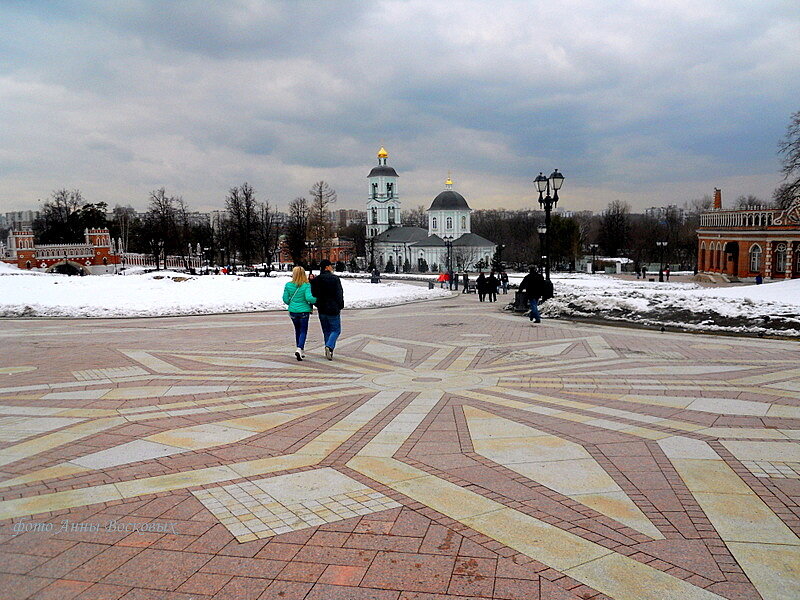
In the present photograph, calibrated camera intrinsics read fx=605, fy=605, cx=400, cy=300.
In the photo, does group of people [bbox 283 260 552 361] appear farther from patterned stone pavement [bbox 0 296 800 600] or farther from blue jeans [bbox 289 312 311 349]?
patterned stone pavement [bbox 0 296 800 600]

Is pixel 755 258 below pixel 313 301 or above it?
above

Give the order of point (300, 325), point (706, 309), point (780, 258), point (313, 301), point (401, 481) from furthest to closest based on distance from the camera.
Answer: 1. point (780, 258)
2. point (706, 309)
3. point (300, 325)
4. point (313, 301)
5. point (401, 481)

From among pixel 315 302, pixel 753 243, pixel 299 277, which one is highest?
pixel 753 243

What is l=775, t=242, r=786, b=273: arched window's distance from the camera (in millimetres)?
51594

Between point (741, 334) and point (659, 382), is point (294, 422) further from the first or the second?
point (741, 334)

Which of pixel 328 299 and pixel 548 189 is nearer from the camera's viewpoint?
pixel 328 299

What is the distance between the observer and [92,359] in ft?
36.2

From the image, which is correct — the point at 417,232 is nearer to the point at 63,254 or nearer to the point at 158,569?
the point at 63,254

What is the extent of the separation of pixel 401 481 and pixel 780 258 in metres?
57.5

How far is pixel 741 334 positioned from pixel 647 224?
118 metres

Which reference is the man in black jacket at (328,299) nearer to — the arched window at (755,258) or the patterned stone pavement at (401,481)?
the patterned stone pavement at (401,481)

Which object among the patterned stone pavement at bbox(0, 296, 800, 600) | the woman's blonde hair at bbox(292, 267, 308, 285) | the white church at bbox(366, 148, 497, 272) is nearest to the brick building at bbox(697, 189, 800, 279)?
the white church at bbox(366, 148, 497, 272)

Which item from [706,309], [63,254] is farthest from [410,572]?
[63,254]

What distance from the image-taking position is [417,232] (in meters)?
111
